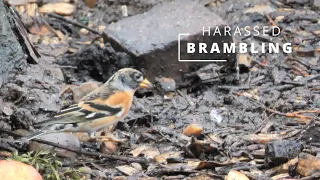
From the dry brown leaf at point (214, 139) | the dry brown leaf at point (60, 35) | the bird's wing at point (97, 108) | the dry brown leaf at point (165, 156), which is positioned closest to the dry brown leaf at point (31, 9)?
the dry brown leaf at point (60, 35)

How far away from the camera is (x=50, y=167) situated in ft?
16.9

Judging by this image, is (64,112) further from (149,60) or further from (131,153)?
(149,60)

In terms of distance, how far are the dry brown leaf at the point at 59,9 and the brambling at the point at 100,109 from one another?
298 centimetres

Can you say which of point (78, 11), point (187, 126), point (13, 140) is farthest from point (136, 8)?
point (13, 140)

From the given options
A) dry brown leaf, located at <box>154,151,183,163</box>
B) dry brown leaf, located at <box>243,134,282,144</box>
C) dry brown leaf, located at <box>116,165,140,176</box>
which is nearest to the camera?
dry brown leaf, located at <box>116,165,140,176</box>

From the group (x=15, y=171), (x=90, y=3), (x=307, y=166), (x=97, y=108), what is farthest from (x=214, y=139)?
(x=90, y=3)

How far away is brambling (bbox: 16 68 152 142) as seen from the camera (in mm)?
5695

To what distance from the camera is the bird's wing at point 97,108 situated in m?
5.80

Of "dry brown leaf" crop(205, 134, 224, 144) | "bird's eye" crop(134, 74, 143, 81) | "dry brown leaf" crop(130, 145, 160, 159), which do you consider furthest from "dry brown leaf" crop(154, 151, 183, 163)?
"bird's eye" crop(134, 74, 143, 81)

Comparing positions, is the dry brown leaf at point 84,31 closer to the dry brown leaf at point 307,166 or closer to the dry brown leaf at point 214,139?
the dry brown leaf at point 214,139

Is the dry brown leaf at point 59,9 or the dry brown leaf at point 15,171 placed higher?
the dry brown leaf at point 59,9

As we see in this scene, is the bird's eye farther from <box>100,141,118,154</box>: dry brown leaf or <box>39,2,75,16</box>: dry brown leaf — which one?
<box>39,2,75,16</box>: dry brown leaf

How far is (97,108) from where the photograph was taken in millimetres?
5992

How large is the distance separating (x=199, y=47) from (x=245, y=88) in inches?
27.6
